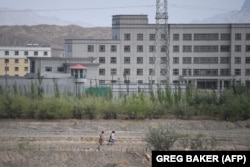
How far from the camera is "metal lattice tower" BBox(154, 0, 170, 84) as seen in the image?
162 feet

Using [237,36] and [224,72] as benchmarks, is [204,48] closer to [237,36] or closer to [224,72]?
[224,72]

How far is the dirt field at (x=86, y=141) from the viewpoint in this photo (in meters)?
20.3

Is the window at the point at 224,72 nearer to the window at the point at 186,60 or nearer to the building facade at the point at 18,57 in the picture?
the window at the point at 186,60

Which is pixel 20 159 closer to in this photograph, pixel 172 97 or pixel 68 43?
pixel 172 97

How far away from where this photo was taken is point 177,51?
179ft

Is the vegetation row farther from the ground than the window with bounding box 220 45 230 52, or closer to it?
closer to it

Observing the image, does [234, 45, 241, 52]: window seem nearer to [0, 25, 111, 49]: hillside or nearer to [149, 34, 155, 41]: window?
[149, 34, 155, 41]: window

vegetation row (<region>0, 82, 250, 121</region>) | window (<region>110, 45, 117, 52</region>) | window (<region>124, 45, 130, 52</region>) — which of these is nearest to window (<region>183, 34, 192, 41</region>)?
window (<region>124, 45, 130, 52</region>)

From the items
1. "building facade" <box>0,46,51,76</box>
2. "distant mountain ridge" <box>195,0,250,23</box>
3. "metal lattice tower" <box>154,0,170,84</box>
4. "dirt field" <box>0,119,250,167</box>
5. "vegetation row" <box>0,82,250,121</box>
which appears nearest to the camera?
"dirt field" <box>0,119,250,167</box>

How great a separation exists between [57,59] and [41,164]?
1237 inches

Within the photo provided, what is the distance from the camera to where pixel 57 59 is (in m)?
50.7

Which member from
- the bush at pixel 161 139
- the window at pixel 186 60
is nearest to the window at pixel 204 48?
the window at pixel 186 60

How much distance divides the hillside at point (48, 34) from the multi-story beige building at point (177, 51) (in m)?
54.7

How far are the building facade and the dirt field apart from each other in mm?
33899
